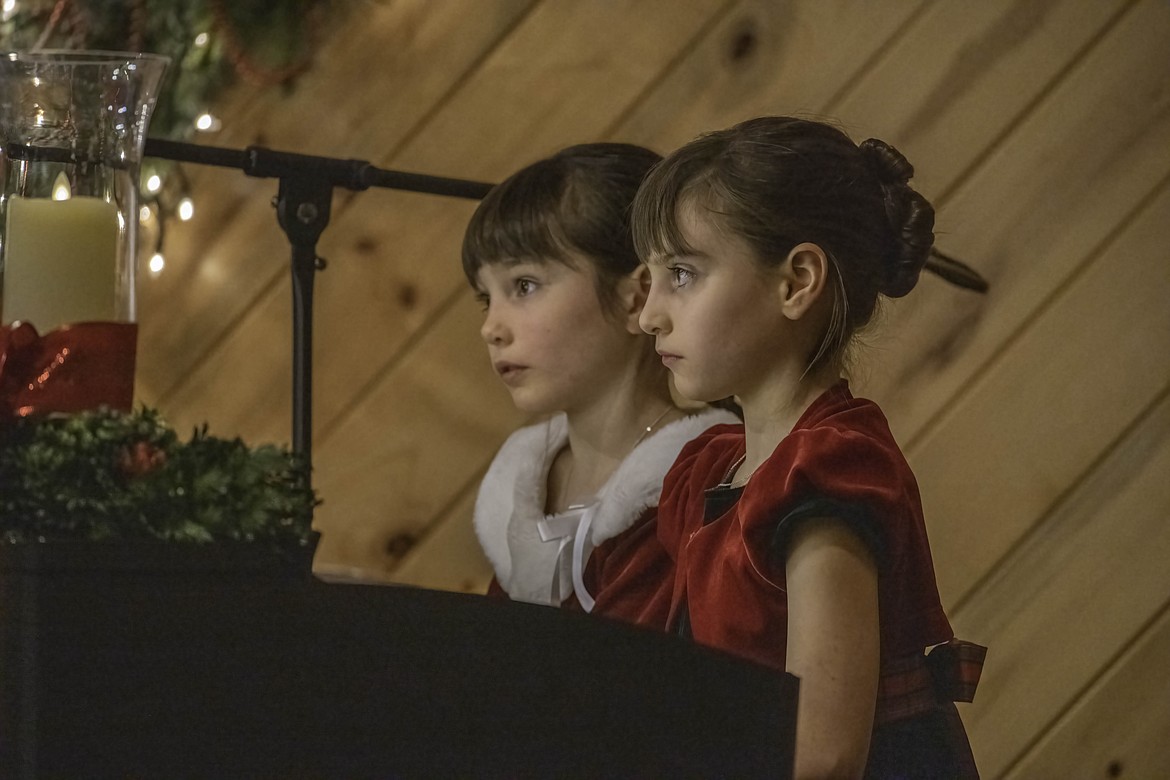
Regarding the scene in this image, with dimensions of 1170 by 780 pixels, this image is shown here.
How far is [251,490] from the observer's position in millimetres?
601

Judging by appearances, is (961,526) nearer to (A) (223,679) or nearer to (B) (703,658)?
(B) (703,658)

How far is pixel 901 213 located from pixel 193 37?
1.07 metres

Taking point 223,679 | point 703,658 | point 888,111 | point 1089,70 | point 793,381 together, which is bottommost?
point 223,679

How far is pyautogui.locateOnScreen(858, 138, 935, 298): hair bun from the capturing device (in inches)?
36.9

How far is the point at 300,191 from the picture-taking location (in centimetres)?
112

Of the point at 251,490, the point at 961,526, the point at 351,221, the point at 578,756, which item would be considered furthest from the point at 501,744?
the point at 351,221

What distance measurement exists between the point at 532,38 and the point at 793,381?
819 mm

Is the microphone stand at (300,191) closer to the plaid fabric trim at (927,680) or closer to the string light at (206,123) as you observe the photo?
the plaid fabric trim at (927,680)

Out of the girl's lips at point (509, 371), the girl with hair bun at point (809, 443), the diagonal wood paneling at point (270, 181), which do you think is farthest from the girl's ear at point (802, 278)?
the diagonal wood paneling at point (270, 181)

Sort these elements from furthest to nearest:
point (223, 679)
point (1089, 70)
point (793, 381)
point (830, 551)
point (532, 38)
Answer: point (532, 38) < point (1089, 70) < point (793, 381) < point (830, 551) < point (223, 679)

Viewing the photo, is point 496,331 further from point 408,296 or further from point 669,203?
point 408,296

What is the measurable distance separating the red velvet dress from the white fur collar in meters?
0.20

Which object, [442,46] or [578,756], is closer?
[578,756]

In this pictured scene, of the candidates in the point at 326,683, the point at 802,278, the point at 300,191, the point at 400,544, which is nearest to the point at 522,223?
the point at 300,191
